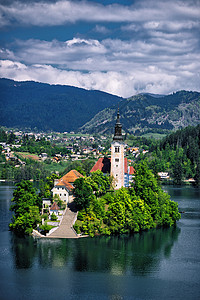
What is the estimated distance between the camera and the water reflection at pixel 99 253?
64.7m

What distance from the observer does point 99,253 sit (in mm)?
70688

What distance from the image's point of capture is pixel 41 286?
5691cm

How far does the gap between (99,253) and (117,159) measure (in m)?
38.2

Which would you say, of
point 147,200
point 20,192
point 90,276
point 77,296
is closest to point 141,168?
point 147,200

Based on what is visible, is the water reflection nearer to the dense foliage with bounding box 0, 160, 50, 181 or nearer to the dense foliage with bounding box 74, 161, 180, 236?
the dense foliage with bounding box 74, 161, 180, 236

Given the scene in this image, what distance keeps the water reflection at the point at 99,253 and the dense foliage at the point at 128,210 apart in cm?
263

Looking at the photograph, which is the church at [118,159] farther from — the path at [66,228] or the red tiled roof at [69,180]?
the path at [66,228]

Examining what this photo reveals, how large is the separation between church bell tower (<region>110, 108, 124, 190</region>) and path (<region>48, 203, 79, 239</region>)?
70.3ft

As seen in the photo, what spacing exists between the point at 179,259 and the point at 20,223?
29.0 m

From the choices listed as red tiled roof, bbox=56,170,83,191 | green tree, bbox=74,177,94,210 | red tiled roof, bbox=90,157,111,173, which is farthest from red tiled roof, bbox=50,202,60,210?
red tiled roof, bbox=90,157,111,173

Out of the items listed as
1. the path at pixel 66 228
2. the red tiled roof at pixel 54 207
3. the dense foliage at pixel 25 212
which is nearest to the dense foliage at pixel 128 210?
the path at pixel 66 228

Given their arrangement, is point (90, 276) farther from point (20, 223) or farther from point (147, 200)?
point (147, 200)

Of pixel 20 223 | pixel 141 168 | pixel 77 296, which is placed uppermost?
pixel 141 168

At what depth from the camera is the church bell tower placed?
344 feet
